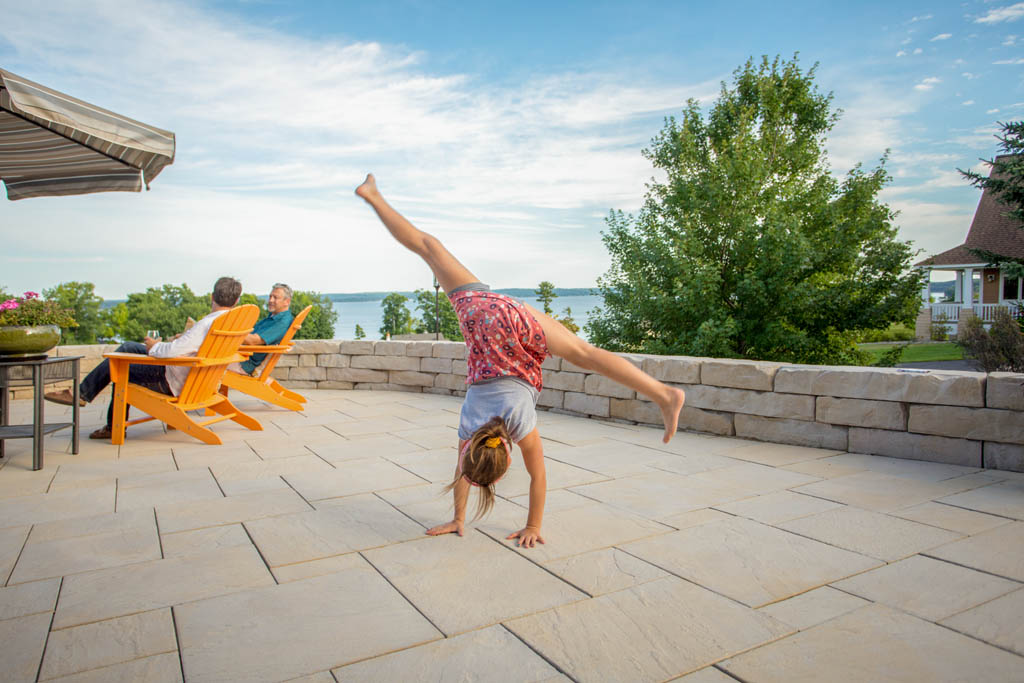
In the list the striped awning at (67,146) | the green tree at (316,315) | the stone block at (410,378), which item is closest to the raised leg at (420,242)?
the striped awning at (67,146)

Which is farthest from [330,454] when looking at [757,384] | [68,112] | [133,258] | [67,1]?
[133,258]

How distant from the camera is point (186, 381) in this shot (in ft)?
14.4

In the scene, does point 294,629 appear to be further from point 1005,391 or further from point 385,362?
point 385,362

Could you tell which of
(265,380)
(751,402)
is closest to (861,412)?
(751,402)

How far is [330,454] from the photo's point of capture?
4.10 metres

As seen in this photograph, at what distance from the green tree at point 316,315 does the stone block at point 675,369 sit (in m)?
14.9

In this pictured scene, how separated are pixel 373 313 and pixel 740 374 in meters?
96.3

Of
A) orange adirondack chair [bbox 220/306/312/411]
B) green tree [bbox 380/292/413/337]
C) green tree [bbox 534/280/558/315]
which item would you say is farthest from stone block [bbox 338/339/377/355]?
green tree [bbox 380/292/413/337]

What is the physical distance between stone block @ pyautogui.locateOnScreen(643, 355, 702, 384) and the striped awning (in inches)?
149

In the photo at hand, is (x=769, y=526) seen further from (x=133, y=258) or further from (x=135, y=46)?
(x=133, y=258)

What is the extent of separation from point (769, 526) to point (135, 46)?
1069cm

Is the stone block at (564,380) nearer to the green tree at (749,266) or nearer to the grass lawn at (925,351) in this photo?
the green tree at (749,266)

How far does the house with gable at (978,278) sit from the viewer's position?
18353mm

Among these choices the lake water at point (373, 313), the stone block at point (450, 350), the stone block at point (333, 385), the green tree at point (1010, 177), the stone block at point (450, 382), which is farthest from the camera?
the lake water at point (373, 313)
